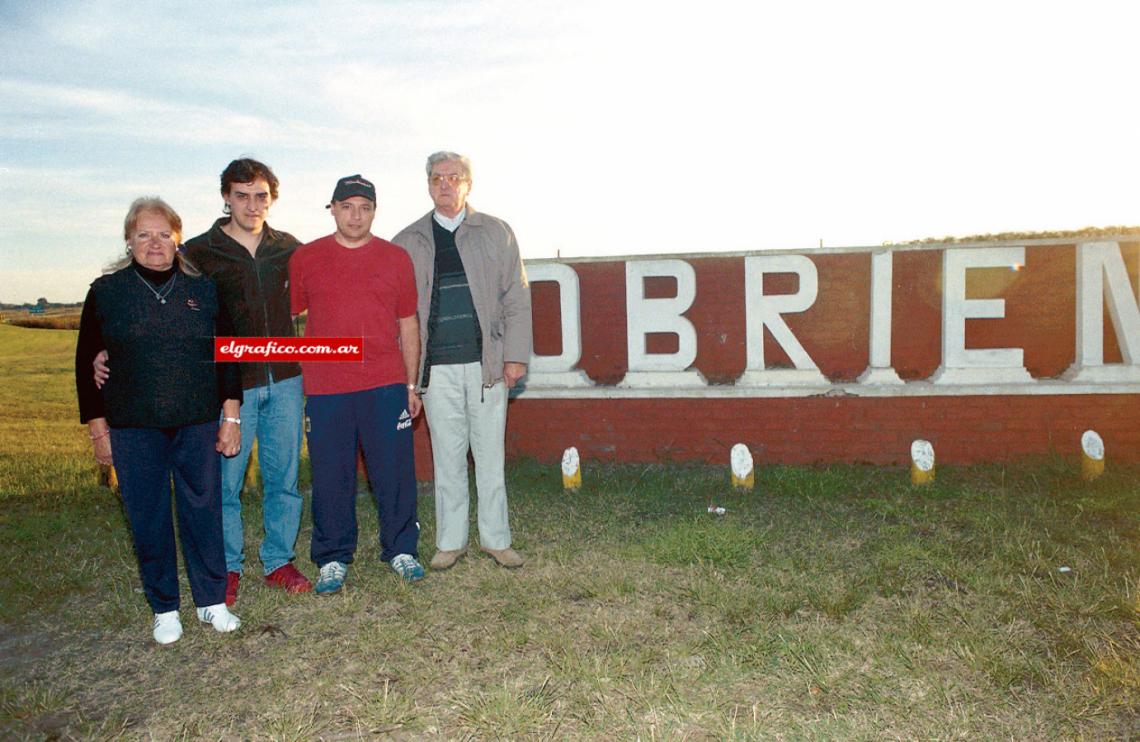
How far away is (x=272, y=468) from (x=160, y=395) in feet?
3.09

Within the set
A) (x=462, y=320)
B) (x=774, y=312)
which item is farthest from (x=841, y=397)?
(x=462, y=320)

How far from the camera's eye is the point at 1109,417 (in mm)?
7355

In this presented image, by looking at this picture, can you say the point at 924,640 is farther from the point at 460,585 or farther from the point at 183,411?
the point at 183,411

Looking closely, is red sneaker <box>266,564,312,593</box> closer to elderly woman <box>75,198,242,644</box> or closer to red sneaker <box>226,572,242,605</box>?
red sneaker <box>226,572,242,605</box>

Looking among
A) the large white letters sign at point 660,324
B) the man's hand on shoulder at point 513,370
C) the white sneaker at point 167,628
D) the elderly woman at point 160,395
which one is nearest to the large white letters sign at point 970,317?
the large white letters sign at point 660,324

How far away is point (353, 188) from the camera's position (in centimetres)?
420

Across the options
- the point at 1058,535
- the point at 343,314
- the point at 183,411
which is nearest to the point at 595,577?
the point at 343,314

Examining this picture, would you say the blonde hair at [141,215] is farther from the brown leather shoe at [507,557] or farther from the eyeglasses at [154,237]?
the brown leather shoe at [507,557]

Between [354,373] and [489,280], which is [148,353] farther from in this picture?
[489,280]

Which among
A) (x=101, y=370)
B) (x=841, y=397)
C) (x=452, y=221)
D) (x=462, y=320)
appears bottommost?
(x=841, y=397)

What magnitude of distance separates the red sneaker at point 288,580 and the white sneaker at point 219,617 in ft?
1.59

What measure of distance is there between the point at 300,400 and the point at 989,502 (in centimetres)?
525

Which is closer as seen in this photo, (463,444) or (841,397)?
(463,444)

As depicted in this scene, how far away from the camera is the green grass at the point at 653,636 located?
3.17m
